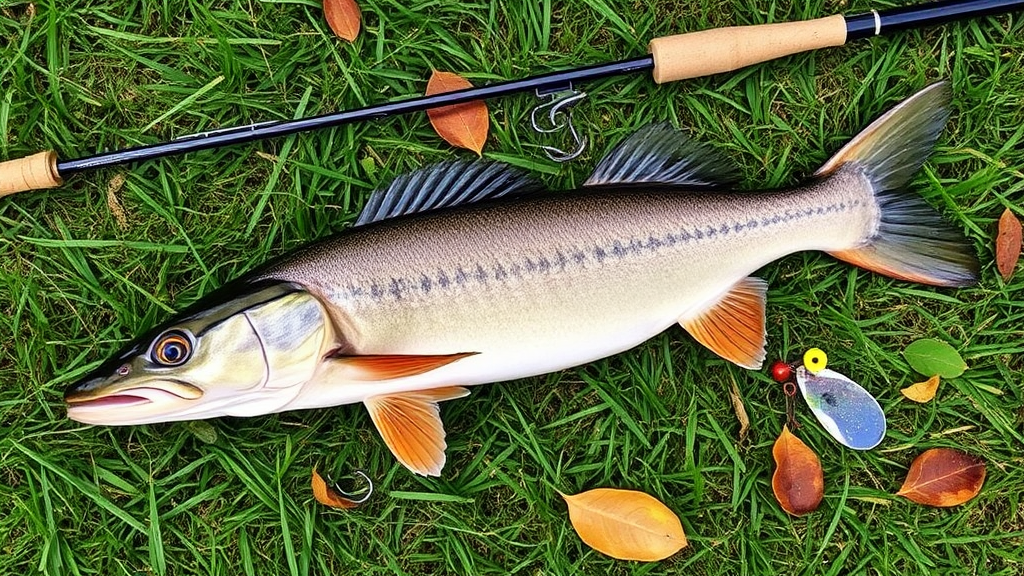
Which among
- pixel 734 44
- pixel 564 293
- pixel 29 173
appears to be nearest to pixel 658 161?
pixel 734 44

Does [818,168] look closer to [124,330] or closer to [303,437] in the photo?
[303,437]

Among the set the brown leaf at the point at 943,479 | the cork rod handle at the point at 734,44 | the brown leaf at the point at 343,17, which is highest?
the brown leaf at the point at 343,17

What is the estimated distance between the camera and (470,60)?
2.47 meters

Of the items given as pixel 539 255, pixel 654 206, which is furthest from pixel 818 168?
pixel 539 255

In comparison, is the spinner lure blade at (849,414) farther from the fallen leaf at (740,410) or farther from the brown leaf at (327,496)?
the brown leaf at (327,496)

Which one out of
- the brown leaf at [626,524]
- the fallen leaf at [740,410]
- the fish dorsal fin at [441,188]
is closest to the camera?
the fish dorsal fin at [441,188]

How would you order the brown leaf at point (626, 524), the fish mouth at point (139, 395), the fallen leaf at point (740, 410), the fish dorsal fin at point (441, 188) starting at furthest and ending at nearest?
the fallen leaf at point (740, 410), the brown leaf at point (626, 524), the fish dorsal fin at point (441, 188), the fish mouth at point (139, 395)

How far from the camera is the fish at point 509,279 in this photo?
2062mm

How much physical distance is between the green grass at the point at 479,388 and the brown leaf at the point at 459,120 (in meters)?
0.05

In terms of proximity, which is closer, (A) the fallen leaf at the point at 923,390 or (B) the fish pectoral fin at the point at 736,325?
(B) the fish pectoral fin at the point at 736,325

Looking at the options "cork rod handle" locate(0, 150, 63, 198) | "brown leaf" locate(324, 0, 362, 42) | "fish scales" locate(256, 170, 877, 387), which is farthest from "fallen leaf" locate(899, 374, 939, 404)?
"cork rod handle" locate(0, 150, 63, 198)

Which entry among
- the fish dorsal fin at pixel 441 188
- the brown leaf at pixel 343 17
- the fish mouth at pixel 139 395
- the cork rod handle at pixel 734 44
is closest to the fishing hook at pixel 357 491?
the fish mouth at pixel 139 395

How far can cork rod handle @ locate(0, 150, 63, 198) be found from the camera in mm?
2291

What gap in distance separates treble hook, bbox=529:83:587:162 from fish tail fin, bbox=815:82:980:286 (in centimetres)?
79
